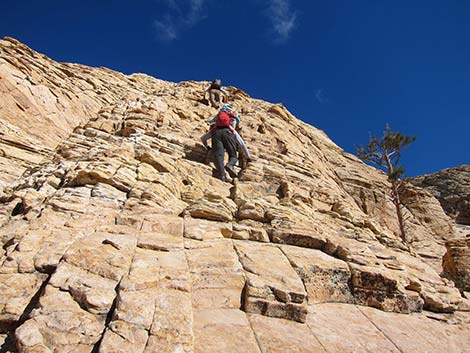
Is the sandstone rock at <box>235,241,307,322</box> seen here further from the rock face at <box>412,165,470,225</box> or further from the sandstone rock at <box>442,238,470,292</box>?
the rock face at <box>412,165,470,225</box>

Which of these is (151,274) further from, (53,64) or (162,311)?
(53,64)

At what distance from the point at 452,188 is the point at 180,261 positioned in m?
44.6

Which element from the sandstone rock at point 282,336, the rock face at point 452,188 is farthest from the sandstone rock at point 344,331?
the rock face at point 452,188

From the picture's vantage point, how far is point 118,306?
497cm

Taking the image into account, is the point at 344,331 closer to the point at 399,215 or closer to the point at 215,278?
the point at 215,278

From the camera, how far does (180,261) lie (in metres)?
6.73

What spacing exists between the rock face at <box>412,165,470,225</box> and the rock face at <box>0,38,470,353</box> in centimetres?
2953

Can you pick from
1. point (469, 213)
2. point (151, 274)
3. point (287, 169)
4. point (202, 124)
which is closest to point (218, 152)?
point (287, 169)

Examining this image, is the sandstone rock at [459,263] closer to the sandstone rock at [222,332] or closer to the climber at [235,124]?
the climber at [235,124]

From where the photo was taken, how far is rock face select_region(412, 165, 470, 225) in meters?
36.2

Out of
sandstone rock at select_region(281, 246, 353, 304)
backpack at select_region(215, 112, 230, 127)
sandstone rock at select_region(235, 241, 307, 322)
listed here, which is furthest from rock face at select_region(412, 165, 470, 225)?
sandstone rock at select_region(235, 241, 307, 322)

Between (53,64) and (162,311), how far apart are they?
24.3m

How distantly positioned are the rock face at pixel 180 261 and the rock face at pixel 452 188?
2953 centimetres

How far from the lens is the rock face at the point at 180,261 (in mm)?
4973
